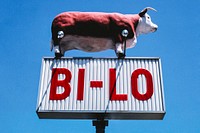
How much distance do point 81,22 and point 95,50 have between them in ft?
4.77

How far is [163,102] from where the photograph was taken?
13.1 m

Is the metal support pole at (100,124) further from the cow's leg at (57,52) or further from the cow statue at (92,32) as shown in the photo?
the cow's leg at (57,52)

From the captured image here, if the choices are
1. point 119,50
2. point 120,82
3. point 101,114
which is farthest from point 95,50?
point 101,114

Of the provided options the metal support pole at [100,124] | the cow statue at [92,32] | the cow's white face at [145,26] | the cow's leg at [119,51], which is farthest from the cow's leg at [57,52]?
the cow's white face at [145,26]

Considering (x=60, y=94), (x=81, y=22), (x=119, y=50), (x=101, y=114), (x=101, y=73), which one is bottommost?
(x=101, y=114)

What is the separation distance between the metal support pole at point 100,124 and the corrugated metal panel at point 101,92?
22cm

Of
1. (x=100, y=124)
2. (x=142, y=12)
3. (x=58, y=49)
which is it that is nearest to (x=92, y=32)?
(x=58, y=49)

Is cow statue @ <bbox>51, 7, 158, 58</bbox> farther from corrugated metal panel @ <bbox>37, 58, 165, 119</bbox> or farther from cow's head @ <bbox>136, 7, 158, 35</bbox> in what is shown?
corrugated metal panel @ <bbox>37, 58, 165, 119</bbox>

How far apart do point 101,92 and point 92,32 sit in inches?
115

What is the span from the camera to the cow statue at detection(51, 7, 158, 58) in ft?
47.9

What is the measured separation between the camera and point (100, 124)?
1294 cm

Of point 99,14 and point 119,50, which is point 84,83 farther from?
point 99,14

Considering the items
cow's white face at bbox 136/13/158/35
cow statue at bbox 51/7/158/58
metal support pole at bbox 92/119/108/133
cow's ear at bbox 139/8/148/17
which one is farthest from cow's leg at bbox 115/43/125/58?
metal support pole at bbox 92/119/108/133

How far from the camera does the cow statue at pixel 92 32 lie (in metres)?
14.6
